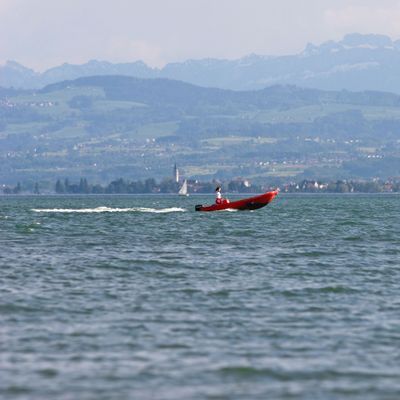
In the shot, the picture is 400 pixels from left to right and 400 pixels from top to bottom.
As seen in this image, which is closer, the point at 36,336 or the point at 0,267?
the point at 36,336

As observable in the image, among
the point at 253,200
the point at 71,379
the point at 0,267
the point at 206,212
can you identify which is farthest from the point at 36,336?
the point at 206,212

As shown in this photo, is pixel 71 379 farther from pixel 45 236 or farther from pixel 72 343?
pixel 45 236

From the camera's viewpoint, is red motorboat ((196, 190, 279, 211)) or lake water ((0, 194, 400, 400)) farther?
red motorboat ((196, 190, 279, 211))

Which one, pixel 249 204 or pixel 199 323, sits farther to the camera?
pixel 249 204

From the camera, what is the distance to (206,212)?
130 metres

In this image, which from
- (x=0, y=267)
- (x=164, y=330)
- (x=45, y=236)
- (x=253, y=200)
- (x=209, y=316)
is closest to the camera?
(x=164, y=330)

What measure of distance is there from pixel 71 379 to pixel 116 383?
1137 millimetres

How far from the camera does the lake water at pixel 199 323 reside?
28516mm

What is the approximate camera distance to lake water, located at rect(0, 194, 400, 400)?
28516 millimetres

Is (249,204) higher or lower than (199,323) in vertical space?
higher

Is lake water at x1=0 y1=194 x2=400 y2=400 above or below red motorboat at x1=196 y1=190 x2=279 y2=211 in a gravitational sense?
below

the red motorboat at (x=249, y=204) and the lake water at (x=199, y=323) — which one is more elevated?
the red motorboat at (x=249, y=204)

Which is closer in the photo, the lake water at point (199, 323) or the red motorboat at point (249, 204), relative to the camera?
the lake water at point (199, 323)

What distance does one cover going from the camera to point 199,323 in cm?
3678
